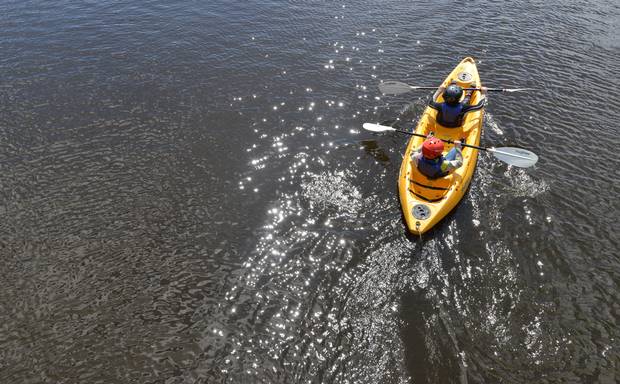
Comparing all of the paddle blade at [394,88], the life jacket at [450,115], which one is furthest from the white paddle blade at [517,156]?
the paddle blade at [394,88]

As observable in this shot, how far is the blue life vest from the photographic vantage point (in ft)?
33.7

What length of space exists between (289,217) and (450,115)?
5.89 meters

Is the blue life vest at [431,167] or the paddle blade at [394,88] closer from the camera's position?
the blue life vest at [431,167]

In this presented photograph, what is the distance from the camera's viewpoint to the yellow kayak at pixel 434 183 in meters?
9.84

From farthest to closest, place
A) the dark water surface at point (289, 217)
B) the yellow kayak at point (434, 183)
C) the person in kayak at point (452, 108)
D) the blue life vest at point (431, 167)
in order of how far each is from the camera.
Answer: the person in kayak at point (452, 108) → the blue life vest at point (431, 167) → the yellow kayak at point (434, 183) → the dark water surface at point (289, 217)

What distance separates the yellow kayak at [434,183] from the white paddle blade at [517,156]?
70cm

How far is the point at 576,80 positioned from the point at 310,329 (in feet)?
49.5

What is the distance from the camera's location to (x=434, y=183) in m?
10.5

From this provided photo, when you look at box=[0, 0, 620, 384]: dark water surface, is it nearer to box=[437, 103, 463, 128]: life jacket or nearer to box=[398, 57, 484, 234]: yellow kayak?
box=[398, 57, 484, 234]: yellow kayak

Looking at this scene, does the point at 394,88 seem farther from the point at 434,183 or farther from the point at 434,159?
the point at 434,183

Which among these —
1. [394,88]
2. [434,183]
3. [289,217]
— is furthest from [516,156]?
[289,217]

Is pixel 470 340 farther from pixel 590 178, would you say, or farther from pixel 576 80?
pixel 576 80

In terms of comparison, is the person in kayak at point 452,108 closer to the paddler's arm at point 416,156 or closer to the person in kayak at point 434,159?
the person in kayak at point 434,159

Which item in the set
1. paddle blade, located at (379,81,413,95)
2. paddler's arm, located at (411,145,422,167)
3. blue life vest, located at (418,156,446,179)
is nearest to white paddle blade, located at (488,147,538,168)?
blue life vest, located at (418,156,446,179)
